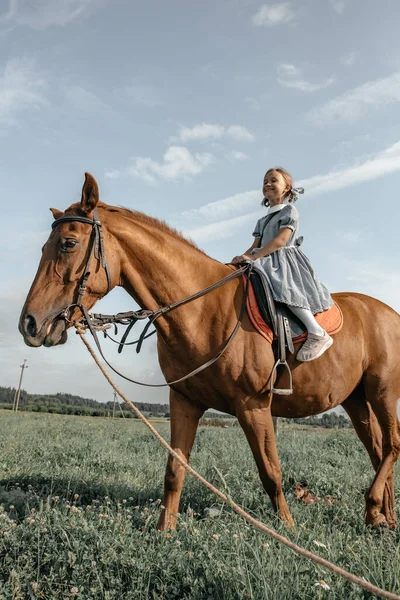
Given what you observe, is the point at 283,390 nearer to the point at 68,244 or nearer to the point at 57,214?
the point at 68,244

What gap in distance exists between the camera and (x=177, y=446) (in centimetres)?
434

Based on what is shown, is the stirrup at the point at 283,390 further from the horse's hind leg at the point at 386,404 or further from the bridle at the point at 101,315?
the horse's hind leg at the point at 386,404

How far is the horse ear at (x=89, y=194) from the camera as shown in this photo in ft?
12.7

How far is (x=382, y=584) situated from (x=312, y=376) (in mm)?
2133

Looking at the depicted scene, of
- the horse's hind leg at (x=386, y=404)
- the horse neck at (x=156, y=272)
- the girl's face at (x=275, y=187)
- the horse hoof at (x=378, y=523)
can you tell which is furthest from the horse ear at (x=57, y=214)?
the horse hoof at (x=378, y=523)

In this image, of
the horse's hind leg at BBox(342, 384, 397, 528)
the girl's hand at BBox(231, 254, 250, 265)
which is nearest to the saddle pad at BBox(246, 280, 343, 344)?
the girl's hand at BBox(231, 254, 250, 265)

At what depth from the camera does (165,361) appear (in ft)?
14.4

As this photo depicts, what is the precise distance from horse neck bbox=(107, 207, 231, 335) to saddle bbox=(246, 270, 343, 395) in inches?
15.3

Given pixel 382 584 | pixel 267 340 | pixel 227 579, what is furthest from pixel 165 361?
pixel 382 584

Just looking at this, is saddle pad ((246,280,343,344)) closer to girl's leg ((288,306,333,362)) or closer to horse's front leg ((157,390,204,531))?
girl's leg ((288,306,333,362))

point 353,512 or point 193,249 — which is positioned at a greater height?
point 193,249

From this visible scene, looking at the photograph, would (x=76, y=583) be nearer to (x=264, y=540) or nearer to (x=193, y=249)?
(x=264, y=540)

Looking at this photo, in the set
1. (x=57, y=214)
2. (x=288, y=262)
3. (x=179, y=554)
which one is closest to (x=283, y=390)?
(x=288, y=262)

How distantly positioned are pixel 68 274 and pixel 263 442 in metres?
2.07
